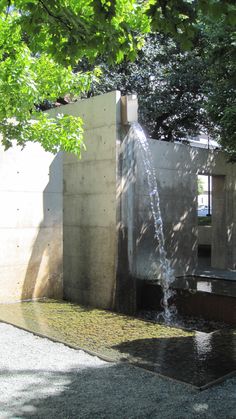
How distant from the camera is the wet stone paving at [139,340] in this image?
5133mm

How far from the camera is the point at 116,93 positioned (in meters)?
9.02

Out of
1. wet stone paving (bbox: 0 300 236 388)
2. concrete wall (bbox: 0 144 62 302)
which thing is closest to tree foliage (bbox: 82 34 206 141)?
concrete wall (bbox: 0 144 62 302)

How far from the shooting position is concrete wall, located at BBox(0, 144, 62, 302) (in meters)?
9.24

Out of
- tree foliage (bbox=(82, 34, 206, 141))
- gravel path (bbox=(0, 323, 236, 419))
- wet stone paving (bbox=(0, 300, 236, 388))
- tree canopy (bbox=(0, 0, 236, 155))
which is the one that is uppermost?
tree foliage (bbox=(82, 34, 206, 141))

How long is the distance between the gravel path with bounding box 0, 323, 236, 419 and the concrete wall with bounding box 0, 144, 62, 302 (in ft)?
13.3

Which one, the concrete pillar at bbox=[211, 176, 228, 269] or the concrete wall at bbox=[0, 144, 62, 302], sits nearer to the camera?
the concrete wall at bbox=[0, 144, 62, 302]

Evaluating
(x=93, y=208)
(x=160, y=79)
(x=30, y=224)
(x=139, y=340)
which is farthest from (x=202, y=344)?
(x=160, y=79)

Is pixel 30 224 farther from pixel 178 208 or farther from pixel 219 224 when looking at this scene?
pixel 219 224

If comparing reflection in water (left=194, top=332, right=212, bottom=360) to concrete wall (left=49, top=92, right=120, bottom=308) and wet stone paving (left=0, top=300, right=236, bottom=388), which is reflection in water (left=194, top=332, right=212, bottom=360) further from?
concrete wall (left=49, top=92, right=120, bottom=308)

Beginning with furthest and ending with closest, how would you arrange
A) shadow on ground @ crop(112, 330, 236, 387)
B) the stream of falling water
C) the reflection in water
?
the stream of falling water → the reflection in water → shadow on ground @ crop(112, 330, 236, 387)

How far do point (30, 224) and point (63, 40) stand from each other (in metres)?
5.83

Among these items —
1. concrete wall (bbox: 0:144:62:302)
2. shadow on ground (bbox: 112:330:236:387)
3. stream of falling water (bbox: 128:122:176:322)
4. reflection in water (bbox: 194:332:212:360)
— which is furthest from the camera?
stream of falling water (bbox: 128:122:176:322)

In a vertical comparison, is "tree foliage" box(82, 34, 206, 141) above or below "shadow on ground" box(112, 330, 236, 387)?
above

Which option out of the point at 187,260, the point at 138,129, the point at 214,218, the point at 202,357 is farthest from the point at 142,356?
the point at 214,218
